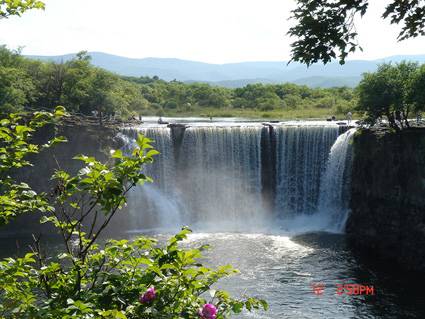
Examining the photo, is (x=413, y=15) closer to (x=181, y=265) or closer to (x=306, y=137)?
(x=181, y=265)

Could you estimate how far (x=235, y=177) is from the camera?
34.4m

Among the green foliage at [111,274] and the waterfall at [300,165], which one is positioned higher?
the green foliage at [111,274]

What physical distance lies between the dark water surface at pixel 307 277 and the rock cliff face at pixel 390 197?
5.50 feet

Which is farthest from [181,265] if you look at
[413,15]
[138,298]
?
[413,15]

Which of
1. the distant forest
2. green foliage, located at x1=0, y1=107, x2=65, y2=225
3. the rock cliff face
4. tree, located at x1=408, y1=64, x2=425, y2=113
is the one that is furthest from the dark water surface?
green foliage, located at x1=0, y1=107, x2=65, y2=225

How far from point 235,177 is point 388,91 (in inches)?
480

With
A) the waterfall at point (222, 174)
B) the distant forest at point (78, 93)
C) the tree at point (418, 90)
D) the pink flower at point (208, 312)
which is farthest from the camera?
the distant forest at point (78, 93)

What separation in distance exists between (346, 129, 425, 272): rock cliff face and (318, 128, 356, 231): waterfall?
0.82 meters

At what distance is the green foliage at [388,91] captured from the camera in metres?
27.2

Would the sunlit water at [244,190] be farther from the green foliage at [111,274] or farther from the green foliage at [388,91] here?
the green foliage at [111,274]

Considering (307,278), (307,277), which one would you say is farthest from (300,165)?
(307,278)

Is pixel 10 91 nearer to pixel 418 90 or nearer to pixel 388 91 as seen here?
pixel 388 91

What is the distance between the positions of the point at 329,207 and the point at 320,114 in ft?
86.8

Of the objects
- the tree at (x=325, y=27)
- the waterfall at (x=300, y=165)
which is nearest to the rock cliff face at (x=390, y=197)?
the waterfall at (x=300, y=165)
